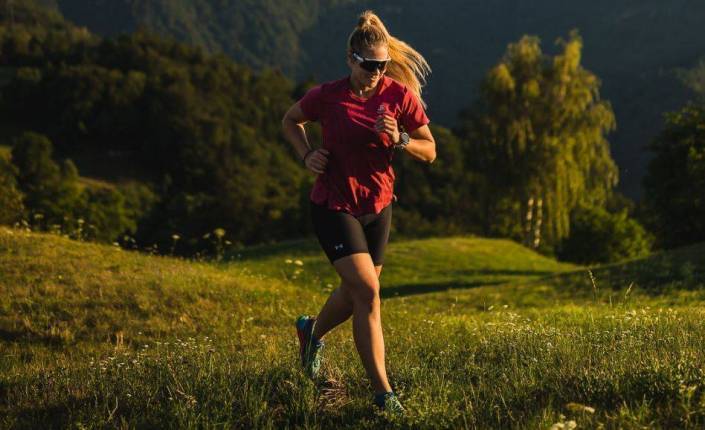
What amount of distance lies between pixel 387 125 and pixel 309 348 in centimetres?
202

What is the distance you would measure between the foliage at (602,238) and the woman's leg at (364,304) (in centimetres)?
4955

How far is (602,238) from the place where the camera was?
53.6 m

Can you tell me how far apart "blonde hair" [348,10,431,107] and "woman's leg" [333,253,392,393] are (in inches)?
61.8

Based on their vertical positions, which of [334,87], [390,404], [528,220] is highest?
[528,220]

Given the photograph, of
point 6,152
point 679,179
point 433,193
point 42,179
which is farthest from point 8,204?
point 433,193

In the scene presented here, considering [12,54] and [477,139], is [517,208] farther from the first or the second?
[12,54]

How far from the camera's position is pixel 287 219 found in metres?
78.9

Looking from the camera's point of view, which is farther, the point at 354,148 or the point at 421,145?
the point at 421,145

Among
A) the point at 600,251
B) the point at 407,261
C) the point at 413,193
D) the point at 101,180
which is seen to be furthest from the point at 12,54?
the point at 407,261

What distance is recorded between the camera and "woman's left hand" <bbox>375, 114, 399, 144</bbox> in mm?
5266

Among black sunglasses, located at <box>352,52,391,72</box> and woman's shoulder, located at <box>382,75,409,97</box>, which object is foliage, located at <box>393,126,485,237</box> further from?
black sunglasses, located at <box>352,52,391,72</box>

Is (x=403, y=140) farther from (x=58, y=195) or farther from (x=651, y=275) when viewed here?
(x=58, y=195)

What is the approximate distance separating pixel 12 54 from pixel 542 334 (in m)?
185

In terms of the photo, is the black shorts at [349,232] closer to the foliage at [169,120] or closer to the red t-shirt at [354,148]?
the red t-shirt at [354,148]
